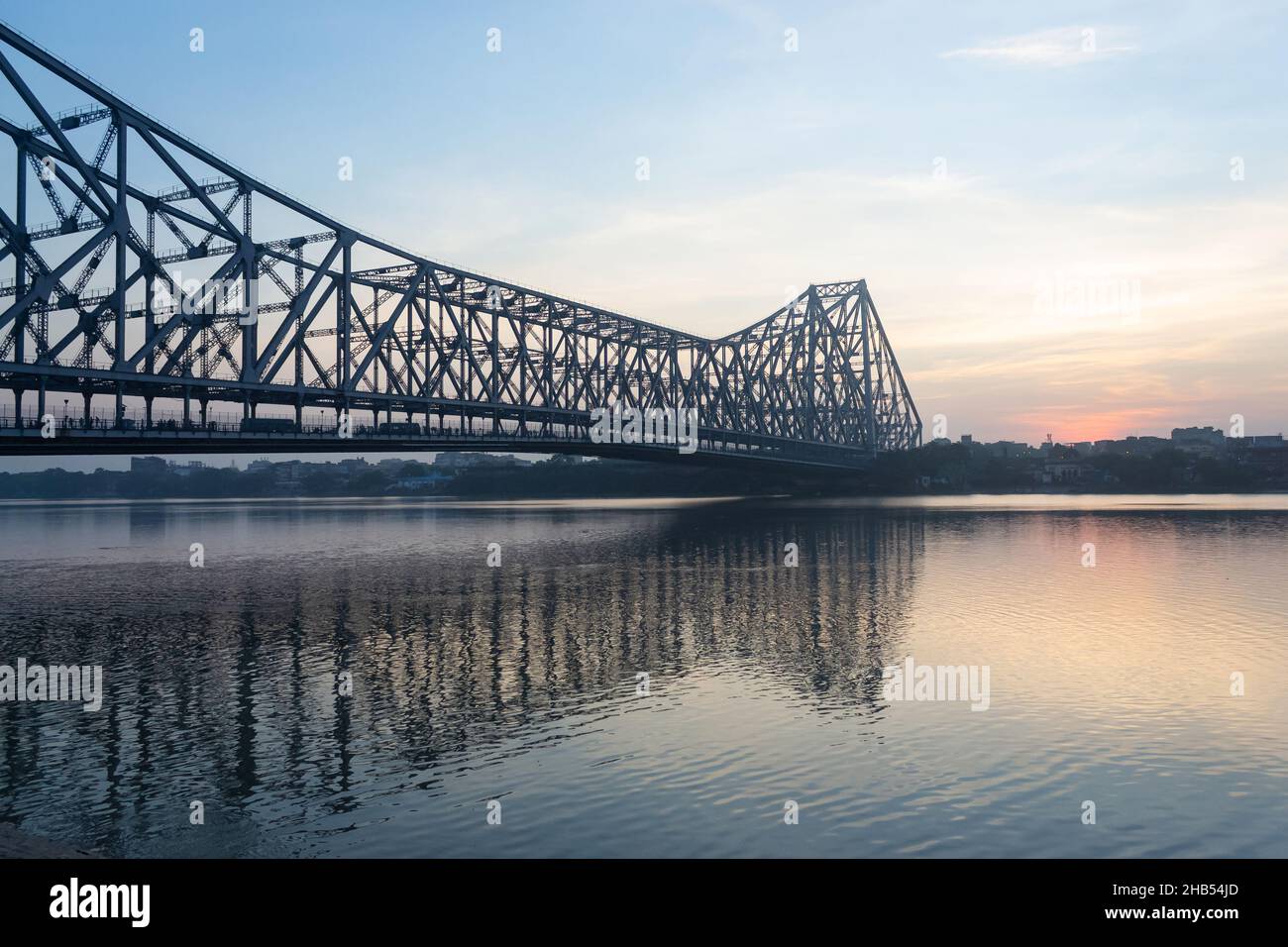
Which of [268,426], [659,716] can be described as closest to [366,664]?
[659,716]

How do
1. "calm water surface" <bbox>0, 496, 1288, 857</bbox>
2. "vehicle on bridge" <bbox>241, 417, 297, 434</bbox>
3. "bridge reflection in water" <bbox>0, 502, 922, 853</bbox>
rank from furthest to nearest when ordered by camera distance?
"vehicle on bridge" <bbox>241, 417, 297, 434</bbox>, "bridge reflection in water" <bbox>0, 502, 922, 853</bbox>, "calm water surface" <bbox>0, 496, 1288, 857</bbox>

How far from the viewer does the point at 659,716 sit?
816 inches

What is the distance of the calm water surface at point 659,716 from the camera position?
14.3 m

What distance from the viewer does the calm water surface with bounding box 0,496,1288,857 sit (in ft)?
46.8

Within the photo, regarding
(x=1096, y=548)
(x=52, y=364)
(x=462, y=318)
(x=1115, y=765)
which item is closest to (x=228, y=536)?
(x=462, y=318)

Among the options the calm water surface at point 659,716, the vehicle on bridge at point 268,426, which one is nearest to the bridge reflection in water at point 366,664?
the calm water surface at point 659,716

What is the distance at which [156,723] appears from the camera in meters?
20.6

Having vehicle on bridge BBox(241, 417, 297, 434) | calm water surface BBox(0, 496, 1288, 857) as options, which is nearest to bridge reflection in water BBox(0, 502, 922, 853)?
calm water surface BBox(0, 496, 1288, 857)

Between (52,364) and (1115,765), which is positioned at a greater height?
(52,364)

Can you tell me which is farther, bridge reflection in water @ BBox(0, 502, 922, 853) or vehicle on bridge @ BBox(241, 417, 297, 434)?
vehicle on bridge @ BBox(241, 417, 297, 434)

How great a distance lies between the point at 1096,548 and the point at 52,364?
192 ft

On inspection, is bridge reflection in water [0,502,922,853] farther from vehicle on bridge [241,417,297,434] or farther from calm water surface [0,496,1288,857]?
vehicle on bridge [241,417,297,434]
